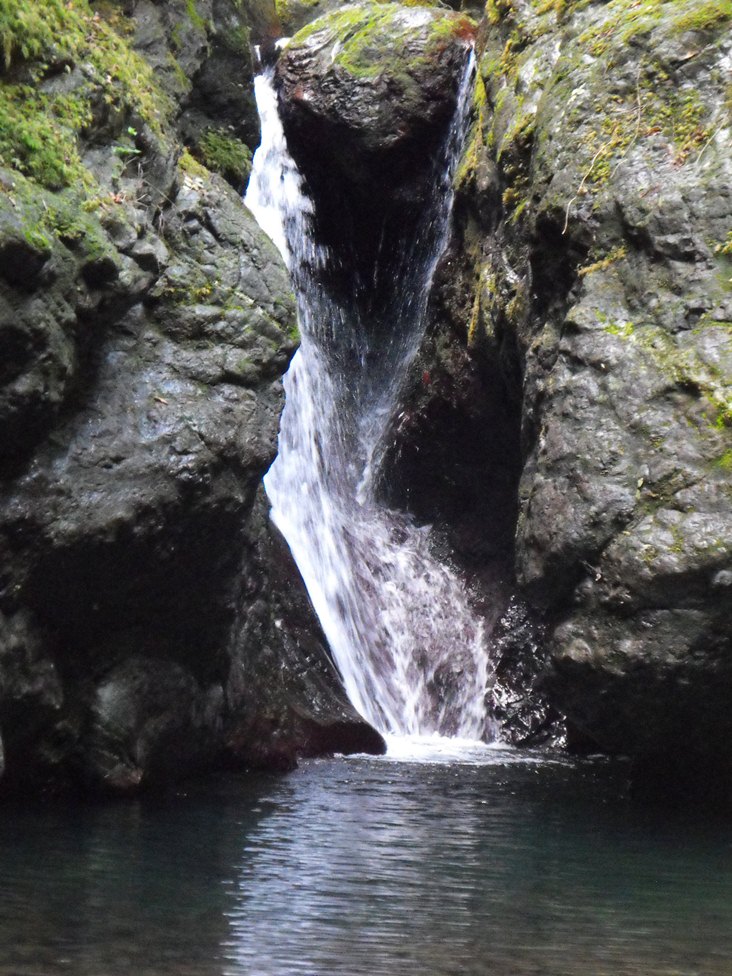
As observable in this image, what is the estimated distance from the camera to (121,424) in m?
6.30

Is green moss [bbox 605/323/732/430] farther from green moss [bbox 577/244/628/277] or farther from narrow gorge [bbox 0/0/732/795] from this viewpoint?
green moss [bbox 577/244/628/277]

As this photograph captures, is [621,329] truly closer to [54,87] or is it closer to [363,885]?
[363,885]

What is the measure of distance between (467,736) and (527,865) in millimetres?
5232

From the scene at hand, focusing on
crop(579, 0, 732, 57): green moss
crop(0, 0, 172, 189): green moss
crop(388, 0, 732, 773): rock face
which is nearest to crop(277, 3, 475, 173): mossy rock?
crop(388, 0, 732, 773): rock face

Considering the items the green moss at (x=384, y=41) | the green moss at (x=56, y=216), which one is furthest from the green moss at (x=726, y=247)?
the green moss at (x=384, y=41)

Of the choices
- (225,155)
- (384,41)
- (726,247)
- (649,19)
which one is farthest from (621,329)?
(384,41)

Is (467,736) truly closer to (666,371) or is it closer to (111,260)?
(666,371)

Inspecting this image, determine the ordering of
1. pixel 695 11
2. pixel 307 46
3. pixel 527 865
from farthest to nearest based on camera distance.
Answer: pixel 307 46, pixel 695 11, pixel 527 865

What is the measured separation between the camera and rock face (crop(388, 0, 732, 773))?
19.4 feet

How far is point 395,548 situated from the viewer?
448 inches

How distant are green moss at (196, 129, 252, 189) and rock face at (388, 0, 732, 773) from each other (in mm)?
3080

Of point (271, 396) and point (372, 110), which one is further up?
point (372, 110)

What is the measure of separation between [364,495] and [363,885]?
7531mm

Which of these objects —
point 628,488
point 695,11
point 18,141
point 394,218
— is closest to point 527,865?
point 628,488
